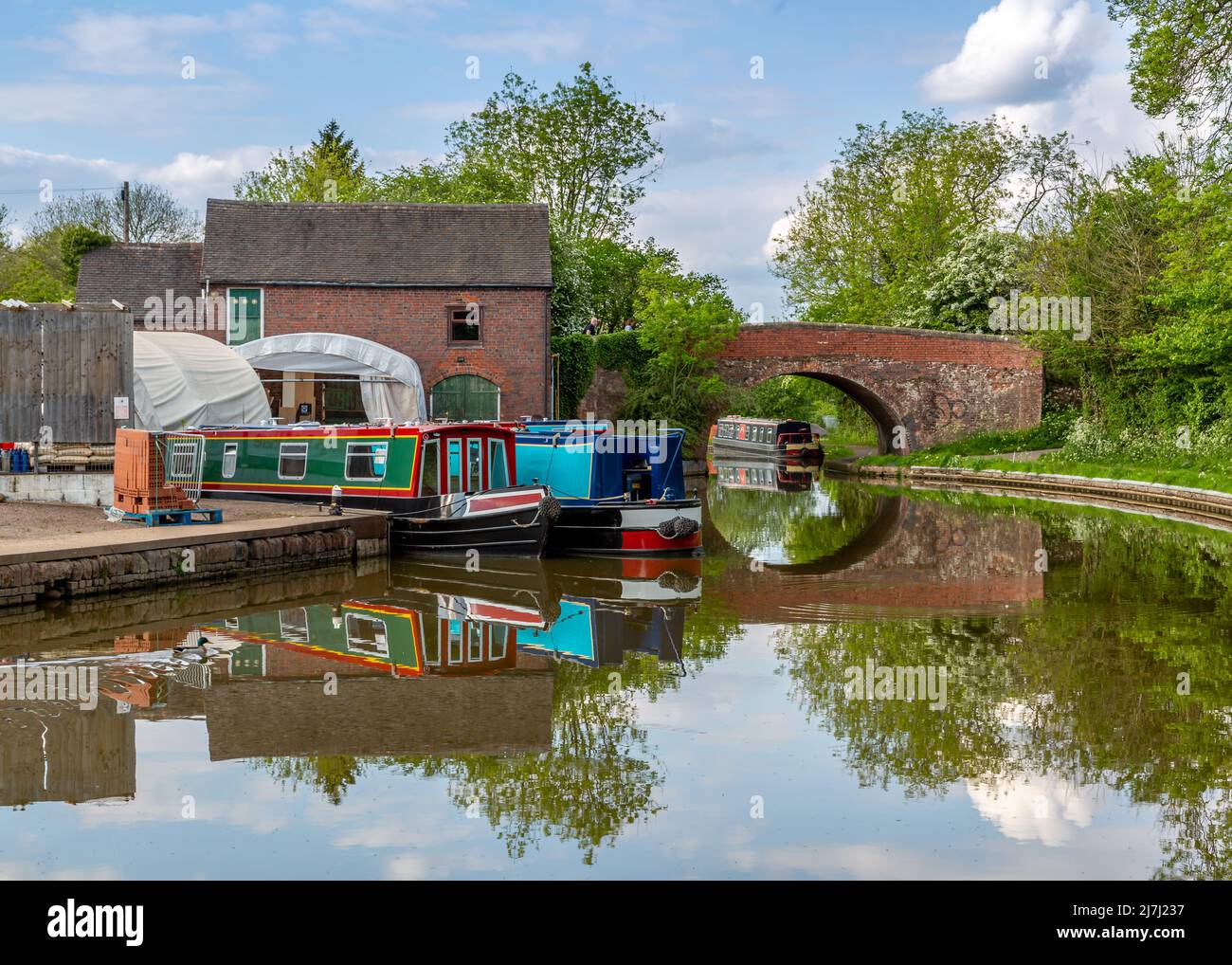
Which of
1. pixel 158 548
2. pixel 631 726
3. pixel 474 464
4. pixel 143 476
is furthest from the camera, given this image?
pixel 474 464

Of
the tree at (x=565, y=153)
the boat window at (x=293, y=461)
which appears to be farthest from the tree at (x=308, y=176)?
the boat window at (x=293, y=461)

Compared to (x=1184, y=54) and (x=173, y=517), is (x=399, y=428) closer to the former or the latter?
(x=173, y=517)

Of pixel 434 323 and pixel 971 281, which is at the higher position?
pixel 971 281

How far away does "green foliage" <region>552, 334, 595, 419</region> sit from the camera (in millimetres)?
28812

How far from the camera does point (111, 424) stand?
1509 centimetres

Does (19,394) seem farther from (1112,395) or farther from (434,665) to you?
(1112,395)

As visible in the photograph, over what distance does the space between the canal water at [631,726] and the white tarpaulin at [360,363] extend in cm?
1010

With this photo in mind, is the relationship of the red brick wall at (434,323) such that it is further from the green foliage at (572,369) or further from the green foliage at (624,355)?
the green foliage at (624,355)

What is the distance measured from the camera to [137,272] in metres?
25.3

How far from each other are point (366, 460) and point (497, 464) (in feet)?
5.29

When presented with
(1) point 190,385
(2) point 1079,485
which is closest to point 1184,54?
(2) point 1079,485

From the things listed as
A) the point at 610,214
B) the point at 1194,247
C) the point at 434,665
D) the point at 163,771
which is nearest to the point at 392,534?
the point at 434,665

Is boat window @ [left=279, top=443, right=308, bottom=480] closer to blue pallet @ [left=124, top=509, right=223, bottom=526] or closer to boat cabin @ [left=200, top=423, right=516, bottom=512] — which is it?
boat cabin @ [left=200, top=423, right=516, bottom=512]
